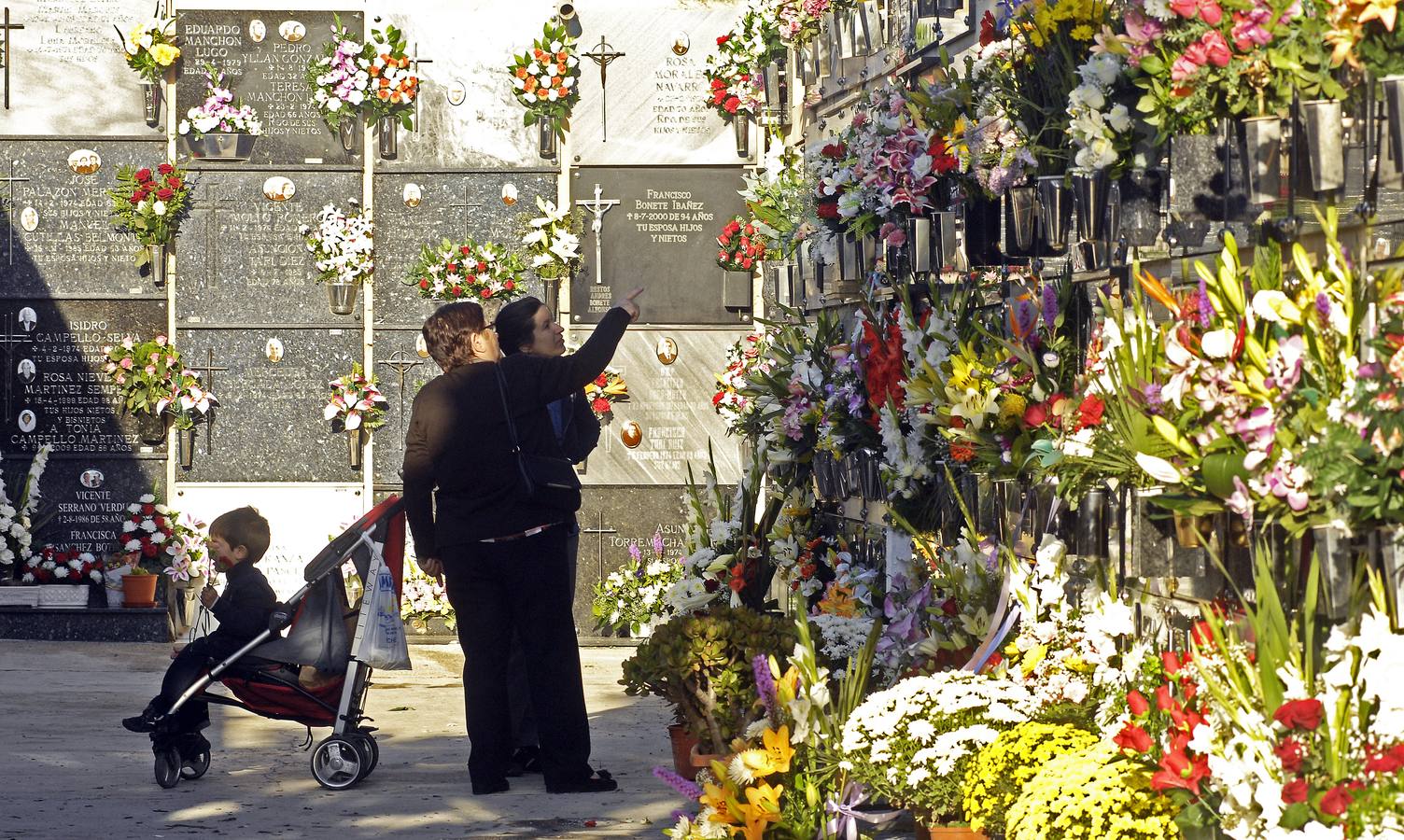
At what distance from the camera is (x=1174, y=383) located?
119 inches

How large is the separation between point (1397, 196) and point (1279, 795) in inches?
36.4

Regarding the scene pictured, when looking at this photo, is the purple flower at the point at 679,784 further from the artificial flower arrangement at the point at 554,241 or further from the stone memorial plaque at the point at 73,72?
the stone memorial plaque at the point at 73,72

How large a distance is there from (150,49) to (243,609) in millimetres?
5325

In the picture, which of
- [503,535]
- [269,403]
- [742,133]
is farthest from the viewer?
[269,403]

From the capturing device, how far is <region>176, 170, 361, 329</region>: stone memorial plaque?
409 inches

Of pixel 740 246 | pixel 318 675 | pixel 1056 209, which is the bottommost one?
pixel 318 675

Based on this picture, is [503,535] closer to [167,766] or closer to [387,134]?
[167,766]

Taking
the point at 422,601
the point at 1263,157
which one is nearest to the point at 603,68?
the point at 422,601

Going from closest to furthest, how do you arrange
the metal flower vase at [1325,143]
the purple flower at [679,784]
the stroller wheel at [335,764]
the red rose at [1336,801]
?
the red rose at [1336,801] < the metal flower vase at [1325,143] < the purple flower at [679,784] < the stroller wheel at [335,764]

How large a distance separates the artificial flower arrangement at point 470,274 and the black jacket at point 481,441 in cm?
457

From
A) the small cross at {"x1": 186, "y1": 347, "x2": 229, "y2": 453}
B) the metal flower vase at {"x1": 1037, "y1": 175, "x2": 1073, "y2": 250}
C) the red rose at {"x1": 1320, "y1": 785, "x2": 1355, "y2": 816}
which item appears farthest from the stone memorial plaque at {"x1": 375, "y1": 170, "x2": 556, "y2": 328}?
the red rose at {"x1": 1320, "y1": 785, "x2": 1355, "y2": 816}

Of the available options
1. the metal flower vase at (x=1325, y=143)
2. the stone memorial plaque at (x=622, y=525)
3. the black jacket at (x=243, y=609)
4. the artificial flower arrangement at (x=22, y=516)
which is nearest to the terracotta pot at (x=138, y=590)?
the artificial flower arrangement at (x=22, y=516)

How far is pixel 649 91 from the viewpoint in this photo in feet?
34.0

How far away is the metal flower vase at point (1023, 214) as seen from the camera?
432 cm
